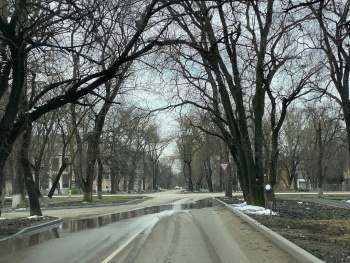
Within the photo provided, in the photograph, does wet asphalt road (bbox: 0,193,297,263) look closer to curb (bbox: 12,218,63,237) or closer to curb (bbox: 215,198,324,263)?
curb (bbox: 215,198,324,263)

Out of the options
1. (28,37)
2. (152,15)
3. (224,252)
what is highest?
(152,15)

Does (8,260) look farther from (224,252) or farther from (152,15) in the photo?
(152,15)

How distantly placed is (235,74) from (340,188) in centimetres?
6253

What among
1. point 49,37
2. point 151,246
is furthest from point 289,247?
point 49,37

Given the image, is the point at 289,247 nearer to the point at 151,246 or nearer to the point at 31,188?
the point at 151,246

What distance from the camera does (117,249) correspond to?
10203 millimetres

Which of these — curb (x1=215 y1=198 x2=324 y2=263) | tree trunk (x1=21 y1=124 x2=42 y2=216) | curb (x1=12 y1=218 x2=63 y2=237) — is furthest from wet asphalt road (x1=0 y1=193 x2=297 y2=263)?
tree trunk (x1=21 y1=124 x2=42 y2=216)

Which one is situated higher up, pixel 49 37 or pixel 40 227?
pixel 49 37

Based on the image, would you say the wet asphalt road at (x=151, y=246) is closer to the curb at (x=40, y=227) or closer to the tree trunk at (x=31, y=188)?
the curb at (x=40, y=227)

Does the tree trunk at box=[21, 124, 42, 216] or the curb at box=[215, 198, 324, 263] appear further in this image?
the tree trunk at box=[21, 124, 42, 216]

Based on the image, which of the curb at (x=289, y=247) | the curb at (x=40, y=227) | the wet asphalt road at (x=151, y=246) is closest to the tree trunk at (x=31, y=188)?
the curb at (x=40, y=227)

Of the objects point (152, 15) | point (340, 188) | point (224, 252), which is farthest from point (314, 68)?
point (340, 188)

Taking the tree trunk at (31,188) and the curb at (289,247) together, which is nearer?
the curb at (289,247)

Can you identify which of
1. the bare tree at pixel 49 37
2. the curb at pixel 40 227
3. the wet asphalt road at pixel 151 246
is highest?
the bare tree at pixel 49 37
